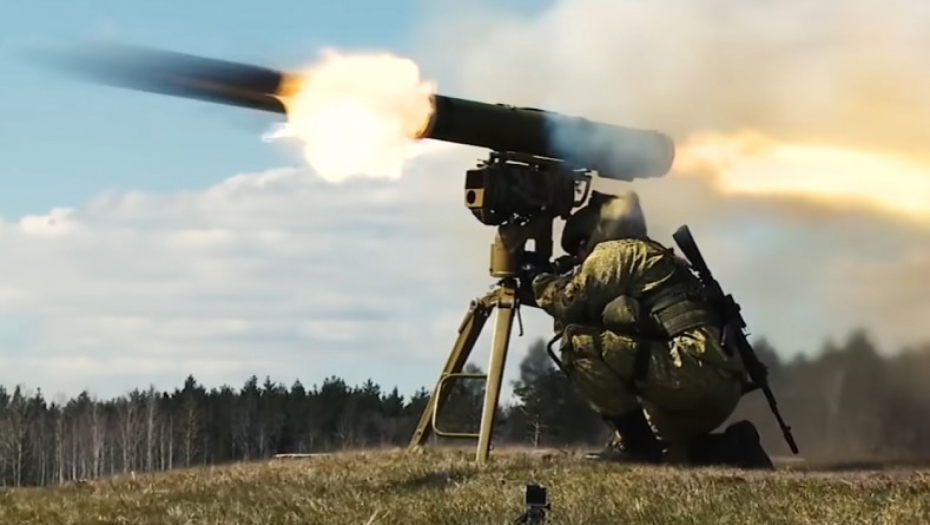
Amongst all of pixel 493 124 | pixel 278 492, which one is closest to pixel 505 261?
pixel 493 124

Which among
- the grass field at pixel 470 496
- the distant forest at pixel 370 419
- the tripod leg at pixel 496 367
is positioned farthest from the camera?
the distant forest at pixel 370 419

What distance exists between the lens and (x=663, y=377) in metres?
Result: 21.1

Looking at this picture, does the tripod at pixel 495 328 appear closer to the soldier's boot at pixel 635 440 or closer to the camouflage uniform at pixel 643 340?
the camouflage uniform at pixel 643 340

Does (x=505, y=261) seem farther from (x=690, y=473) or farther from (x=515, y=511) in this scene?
(x=515, y=511)

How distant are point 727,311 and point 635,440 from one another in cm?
231

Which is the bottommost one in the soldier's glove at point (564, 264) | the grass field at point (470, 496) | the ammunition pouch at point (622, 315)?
the grass field at point (470, 496)

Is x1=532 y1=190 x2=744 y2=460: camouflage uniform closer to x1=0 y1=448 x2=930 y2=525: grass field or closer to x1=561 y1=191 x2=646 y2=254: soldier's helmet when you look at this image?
x1=561 y1=191 x2=646 y2=254: soldier's helmet

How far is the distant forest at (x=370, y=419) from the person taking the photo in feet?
94.5

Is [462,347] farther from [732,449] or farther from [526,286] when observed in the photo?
[732,449]

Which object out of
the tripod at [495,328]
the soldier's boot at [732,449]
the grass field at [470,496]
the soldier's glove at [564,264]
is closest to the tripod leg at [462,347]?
the tripod at [495,328]

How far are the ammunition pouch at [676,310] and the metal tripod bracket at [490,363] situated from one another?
2.02m

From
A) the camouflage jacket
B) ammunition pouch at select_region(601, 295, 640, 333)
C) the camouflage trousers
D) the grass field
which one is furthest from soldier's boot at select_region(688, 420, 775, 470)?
the camouflage jacket

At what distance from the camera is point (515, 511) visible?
14484mm

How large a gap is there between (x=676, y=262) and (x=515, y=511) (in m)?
8.09
